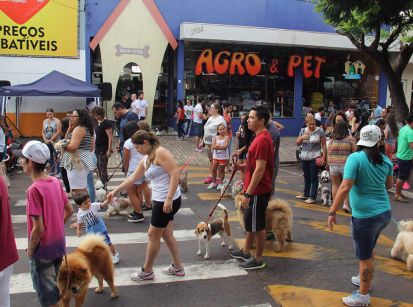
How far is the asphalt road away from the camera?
5.02 m

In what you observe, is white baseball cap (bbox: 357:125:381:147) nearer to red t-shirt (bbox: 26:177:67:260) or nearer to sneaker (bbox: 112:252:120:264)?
red t-shirt (bbox: 26:177:67:260)

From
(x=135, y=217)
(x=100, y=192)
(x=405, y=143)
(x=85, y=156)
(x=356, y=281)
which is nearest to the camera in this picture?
(x=356, y=281)

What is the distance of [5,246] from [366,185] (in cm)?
338

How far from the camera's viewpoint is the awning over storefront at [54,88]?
1574 centimetres

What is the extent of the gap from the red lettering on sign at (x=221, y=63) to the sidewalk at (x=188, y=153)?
11.4ft

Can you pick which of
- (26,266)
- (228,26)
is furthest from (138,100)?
(26,266)

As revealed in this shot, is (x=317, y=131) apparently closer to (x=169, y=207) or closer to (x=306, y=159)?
(x=306, y=159)

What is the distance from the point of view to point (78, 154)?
24.4 feet

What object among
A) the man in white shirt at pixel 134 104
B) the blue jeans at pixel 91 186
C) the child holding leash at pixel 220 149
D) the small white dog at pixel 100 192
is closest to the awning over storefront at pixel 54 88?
the man in white shirt at pixel 134 104

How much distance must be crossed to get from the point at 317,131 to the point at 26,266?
20.0 feet

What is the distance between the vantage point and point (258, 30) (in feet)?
67.2

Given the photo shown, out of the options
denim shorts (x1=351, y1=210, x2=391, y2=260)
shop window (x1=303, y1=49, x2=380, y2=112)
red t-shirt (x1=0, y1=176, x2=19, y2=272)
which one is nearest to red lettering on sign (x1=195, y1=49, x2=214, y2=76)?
shop window (x1=303, y1=49, x2=380, y2=112)

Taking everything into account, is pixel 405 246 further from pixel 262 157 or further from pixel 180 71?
pixel 180 71

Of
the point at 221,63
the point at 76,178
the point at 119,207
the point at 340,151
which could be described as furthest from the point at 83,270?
the point at 221,63
